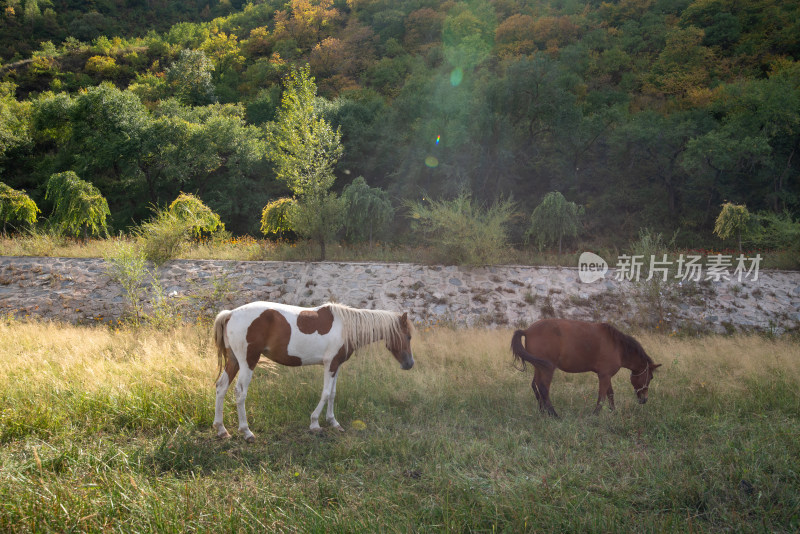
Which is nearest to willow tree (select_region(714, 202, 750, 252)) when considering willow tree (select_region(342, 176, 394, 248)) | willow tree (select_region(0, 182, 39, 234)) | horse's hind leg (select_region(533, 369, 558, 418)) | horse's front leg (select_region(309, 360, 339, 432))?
willow tree (select_region(342, 176, 394, 248))

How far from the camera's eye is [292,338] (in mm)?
4945

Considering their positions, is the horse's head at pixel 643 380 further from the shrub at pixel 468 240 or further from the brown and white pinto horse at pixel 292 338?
the shrub at pixel 468 240

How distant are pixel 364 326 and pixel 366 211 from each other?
12.2 m

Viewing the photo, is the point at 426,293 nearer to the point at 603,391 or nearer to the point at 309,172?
the point at 309,172

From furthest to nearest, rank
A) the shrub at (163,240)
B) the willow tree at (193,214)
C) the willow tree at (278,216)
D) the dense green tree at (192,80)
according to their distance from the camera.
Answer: the dense green tree at (192,80) < the willow tree at (278,216) < the willow tree at (193,214) < the shrub at (163,240)

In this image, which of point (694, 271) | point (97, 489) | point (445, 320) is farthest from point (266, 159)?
point (97, 489)

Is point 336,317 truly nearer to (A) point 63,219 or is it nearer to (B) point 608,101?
(A) point 63,219

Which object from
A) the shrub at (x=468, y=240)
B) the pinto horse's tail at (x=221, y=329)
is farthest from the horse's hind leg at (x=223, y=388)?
the shrub at (x=468, y=240)

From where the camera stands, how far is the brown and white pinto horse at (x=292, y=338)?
485 cm

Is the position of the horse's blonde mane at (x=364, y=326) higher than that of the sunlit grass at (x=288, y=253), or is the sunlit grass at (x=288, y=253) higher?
the horse's blonde mane at (x=364, y=326)

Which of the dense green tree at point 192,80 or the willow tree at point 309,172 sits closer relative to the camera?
the willow tree at point 309,172

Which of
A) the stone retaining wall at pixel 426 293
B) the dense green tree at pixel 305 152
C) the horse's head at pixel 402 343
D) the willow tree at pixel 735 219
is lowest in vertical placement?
the stone retaining wall at pixel 426 293

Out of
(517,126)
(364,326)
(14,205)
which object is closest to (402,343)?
(364,326)

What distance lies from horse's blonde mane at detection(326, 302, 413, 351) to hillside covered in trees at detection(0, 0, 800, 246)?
18128 mm
